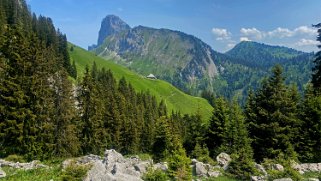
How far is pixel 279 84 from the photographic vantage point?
47.0 m

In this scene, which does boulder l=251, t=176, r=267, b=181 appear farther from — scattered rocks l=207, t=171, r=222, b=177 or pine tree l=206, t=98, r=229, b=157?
pine tree l=206, t=98, r=229, b=157

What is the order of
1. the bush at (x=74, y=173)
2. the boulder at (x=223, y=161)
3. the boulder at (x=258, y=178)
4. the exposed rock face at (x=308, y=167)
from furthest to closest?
the exposed rock face at (x=308, y=167)
the boulder at (x=223, y=161)
the boulder at (x=258, y=178)
the bush at (x=74, y=173)

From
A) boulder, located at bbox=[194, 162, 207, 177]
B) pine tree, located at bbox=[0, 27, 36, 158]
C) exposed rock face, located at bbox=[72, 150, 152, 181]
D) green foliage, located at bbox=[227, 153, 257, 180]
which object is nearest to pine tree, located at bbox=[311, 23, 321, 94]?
green foliage, located at bbox=[227, 153, 257, 180]

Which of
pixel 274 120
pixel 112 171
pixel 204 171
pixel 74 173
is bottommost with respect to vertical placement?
pixel 204 171

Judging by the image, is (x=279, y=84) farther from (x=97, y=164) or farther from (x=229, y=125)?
(x=97, y=164)

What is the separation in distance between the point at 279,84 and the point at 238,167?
2205cm

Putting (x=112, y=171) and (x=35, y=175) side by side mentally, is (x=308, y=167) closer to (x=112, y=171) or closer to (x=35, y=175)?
(x=112, y=171)

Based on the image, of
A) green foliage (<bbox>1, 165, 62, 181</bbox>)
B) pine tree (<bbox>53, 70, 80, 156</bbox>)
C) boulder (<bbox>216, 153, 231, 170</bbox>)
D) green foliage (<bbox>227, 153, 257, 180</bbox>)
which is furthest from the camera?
pine tree (<bbox>53, 70, 80, 156</bbox>)

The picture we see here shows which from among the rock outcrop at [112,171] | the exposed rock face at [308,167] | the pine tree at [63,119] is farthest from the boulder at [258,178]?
the pine tree at [63,119]

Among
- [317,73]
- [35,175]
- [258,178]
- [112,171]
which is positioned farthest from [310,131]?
[35,175]

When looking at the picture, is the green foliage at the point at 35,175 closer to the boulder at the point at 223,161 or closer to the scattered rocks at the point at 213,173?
the scattered rocks at the point at 213,173

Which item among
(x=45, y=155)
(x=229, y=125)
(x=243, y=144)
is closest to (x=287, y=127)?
(x=243, y=144)

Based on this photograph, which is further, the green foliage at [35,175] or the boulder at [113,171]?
the green foliage at [35,175]

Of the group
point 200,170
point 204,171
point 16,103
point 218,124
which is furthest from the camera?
point 218,124
